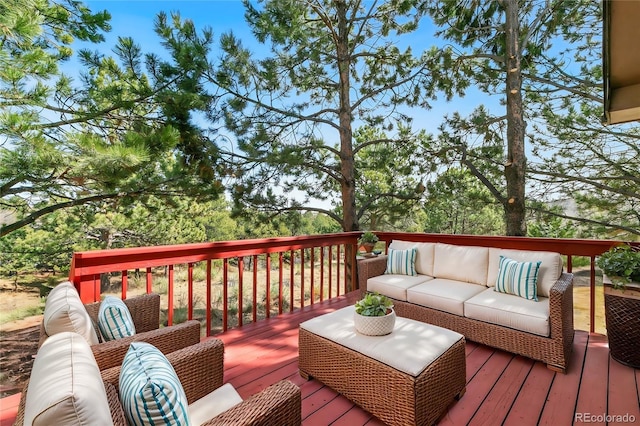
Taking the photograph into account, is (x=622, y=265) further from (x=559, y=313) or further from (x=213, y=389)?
(x=213, y=389)

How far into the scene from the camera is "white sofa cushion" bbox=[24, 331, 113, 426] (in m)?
0.68

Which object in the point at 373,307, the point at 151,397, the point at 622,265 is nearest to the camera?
the point at 151,397

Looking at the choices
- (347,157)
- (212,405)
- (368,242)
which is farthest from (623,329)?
(347,157)

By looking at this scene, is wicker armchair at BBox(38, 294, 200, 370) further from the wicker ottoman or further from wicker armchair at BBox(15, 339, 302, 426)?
the wicker ottoman

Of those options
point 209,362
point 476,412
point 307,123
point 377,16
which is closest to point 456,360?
point 476,412

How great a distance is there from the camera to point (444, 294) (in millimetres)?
3033

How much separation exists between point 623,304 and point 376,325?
6.77 ft

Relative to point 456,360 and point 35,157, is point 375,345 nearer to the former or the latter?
point 456,360

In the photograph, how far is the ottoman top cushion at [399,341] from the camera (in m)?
1.78

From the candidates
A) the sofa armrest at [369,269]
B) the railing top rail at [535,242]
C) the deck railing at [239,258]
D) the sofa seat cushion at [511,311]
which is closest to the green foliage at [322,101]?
the deck railing at [239,258]

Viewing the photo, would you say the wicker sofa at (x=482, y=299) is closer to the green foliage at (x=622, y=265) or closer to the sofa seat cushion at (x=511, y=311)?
the sofa seat cushion at (x=511, y=311)

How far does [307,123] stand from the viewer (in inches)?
243

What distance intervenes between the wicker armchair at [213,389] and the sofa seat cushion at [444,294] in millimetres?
2146

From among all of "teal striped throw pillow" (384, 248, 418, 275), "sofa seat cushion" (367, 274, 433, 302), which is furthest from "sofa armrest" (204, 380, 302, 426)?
"teal striped throw pillow" (384, 248, 418, 275)
